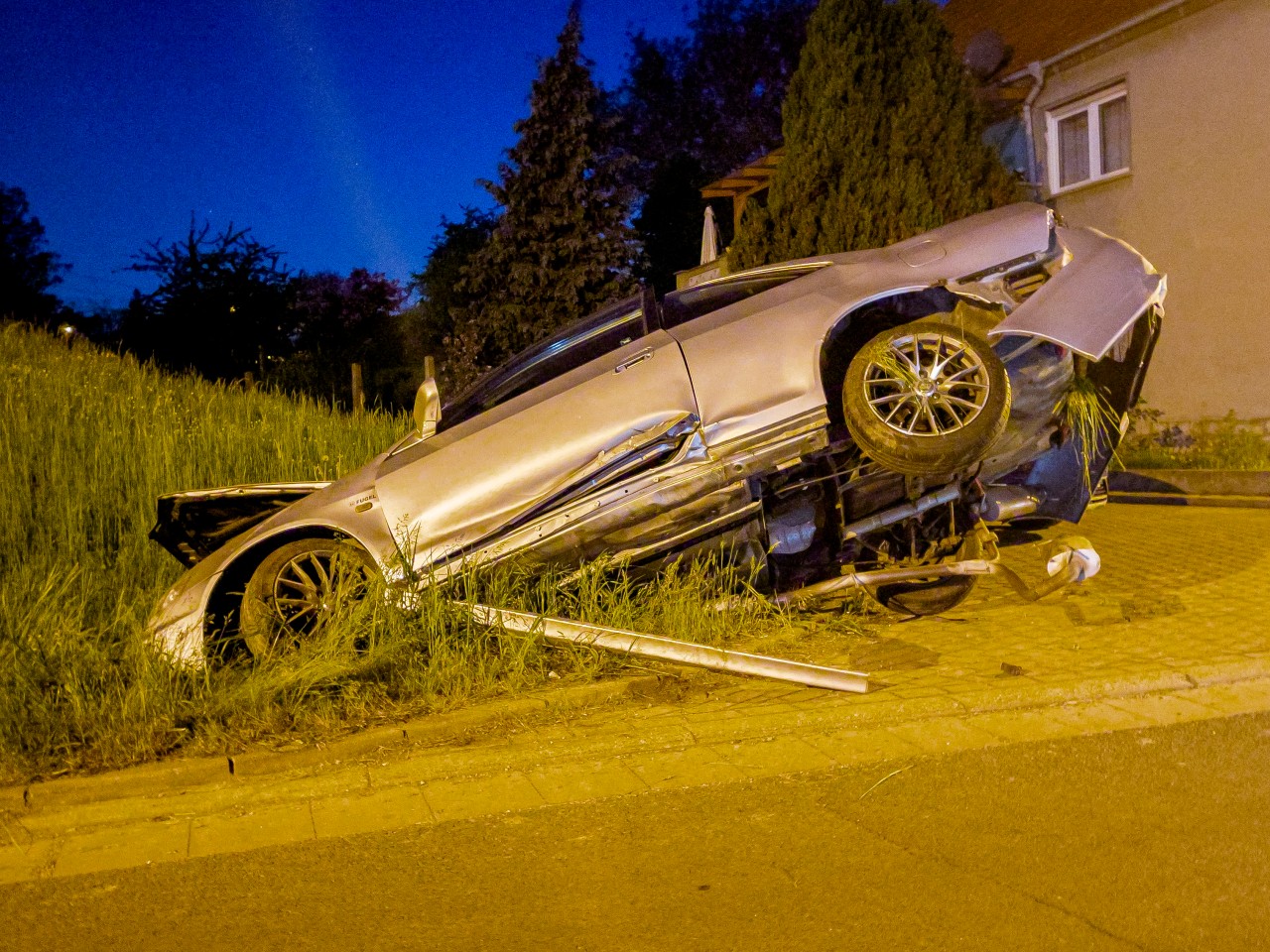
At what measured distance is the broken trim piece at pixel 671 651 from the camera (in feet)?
19.0

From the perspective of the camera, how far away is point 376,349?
95.7 ft

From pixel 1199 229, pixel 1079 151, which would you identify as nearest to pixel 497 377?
pixel 1199 229

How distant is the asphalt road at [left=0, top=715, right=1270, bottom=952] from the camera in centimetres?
346

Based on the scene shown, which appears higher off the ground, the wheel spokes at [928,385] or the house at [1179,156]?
the house at [1179,156]

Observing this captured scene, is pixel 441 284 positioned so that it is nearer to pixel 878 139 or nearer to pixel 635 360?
pixel 878 139

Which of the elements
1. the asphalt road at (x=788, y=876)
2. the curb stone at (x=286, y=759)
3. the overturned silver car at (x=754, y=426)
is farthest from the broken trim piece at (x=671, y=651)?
the asphalt road at (x=788, y=876)

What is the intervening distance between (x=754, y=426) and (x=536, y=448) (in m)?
1.08

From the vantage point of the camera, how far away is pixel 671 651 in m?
5.94

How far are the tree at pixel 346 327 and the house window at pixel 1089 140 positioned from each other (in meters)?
12.6

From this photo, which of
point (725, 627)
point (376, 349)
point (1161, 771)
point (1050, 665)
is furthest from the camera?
point (376, 349)

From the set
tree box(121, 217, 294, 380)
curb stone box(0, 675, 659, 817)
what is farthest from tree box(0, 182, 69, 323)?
curb stone box(0, 675, 659, 817)

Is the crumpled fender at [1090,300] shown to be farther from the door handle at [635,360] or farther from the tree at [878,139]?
the tree at [878,139]

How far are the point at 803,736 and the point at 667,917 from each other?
1847mm

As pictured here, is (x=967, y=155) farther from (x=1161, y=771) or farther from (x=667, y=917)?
(x=667, y=917)
